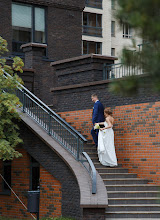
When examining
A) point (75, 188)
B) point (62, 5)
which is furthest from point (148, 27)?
point (62, 5)

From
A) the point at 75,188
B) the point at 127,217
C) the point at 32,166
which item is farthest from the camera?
the point at 32,166

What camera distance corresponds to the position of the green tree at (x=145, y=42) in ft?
14.9

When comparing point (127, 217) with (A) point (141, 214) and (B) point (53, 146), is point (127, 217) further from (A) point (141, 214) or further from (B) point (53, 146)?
(B) point (53, 146)

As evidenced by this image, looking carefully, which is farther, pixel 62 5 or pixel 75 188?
pixel 62 5

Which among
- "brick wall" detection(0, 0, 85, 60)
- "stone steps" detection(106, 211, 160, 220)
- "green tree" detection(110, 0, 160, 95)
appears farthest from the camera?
"brick wall" detection(0, 0, 85, 60)

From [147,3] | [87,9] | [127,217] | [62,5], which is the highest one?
[87,9]

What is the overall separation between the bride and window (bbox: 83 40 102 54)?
1168 inches

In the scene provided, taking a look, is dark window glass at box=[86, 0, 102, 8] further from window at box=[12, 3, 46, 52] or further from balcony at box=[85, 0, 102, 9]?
window at box=[12, 3, 46, 52]

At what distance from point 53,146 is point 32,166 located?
2174mm

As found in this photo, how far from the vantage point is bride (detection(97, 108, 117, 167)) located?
14648 mm

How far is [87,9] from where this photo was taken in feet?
148

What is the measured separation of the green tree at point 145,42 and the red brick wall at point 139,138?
30.8 ft

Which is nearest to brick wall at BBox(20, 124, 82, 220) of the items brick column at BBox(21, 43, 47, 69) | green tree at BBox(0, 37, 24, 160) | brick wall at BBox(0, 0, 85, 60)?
green tree at BBox(0, 37, 24, 160)

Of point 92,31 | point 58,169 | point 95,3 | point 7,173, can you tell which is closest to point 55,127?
point 58,169
